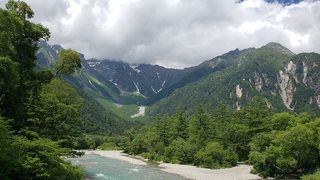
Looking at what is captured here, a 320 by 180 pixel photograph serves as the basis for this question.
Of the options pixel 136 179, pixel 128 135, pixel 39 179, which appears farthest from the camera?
pixel 128 135

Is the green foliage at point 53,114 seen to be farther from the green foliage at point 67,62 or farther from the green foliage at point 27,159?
the green foliage at point 27,159

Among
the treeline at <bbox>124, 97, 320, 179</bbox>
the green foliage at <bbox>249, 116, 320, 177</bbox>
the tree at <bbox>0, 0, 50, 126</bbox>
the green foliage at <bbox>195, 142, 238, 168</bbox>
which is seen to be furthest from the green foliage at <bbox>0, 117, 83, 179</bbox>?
the green foliage at <bbox>195, 142, 238, 168</bbox>

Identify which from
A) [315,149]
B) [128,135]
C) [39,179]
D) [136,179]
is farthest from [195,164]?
[128,135]

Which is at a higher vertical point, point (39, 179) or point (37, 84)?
point (37, 84)

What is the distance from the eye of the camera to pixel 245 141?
10600 cm

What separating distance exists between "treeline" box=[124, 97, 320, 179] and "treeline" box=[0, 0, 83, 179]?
37.1 meters

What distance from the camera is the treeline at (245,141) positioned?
6606 cm

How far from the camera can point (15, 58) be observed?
34.3 meters

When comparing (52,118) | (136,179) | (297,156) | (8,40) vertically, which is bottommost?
(136,179)

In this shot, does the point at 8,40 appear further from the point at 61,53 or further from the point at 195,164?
the point at 195,164

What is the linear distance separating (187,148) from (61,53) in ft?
235

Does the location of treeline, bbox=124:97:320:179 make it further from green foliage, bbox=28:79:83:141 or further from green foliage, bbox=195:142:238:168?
green foliage, bbox=28:79:83:141

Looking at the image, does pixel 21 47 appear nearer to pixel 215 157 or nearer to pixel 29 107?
pixel 29 107

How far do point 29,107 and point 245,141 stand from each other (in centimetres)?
7916
